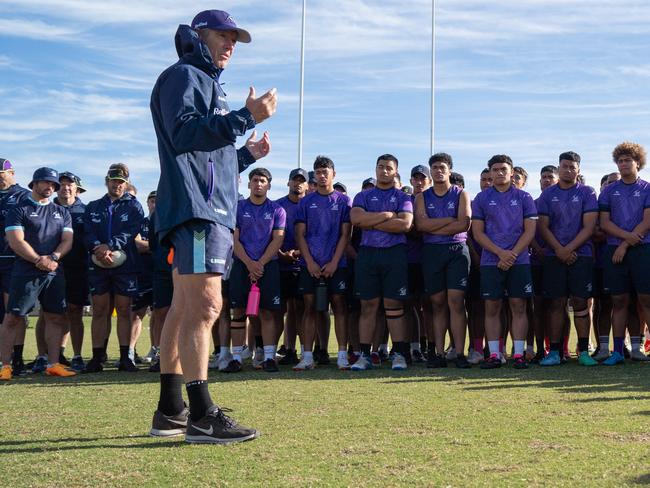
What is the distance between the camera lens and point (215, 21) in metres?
4.81

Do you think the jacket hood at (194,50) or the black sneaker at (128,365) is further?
the black sneaker at (128,365)

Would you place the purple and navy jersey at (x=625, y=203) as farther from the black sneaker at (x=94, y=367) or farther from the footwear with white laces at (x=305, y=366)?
the black sneaker at (x=94, y=367)

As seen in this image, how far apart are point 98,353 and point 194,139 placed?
20.0ft

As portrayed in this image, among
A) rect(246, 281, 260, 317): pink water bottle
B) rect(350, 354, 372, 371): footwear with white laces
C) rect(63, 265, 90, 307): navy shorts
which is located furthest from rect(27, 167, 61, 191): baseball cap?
rect(350, 354, 372, 371): footwear with white laces

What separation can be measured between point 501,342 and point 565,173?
2297mm

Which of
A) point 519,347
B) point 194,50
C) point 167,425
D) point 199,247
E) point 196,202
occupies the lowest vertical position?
point 167,425

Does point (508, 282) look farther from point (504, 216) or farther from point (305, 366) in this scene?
point (305, 366)

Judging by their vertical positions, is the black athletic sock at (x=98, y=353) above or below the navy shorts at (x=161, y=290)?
below

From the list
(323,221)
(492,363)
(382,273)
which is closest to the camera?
(492,363)

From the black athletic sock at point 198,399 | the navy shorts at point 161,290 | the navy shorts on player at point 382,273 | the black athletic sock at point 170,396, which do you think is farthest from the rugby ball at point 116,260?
the black athletic sock at point 198,399

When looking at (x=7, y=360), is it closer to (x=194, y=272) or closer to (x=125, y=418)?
(x=125, y=418)

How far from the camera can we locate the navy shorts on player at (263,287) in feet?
31.7

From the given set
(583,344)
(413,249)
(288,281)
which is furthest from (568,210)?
(288,281)

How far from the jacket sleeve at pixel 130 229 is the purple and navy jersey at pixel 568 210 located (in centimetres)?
518
